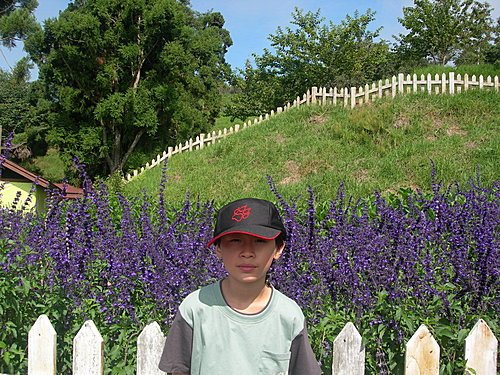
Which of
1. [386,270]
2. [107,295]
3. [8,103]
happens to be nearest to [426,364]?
[386,270]

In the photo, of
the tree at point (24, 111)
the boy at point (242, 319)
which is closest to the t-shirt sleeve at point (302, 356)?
the boy at point (242, 319)

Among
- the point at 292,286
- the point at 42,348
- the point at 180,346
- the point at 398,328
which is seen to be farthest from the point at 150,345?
the point at 398,328

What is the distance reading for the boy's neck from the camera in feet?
6.77

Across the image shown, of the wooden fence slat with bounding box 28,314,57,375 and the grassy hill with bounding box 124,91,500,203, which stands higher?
the grassy hill with bounding box 124,91,500,203

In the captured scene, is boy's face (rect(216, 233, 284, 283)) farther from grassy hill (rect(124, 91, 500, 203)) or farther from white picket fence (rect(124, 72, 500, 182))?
white picket fence (rect(124, 72, 500, 182))

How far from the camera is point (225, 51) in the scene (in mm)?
57625

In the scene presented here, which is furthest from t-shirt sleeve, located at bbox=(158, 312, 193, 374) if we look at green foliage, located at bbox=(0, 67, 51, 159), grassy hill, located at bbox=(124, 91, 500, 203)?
green foliage, located at bbox=(0, 67, 51, 159)

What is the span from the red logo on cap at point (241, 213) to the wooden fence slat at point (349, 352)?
3.30 ft

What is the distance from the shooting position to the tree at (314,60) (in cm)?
3244

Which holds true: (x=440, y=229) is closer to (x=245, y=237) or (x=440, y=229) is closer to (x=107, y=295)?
(x=107, y=295)

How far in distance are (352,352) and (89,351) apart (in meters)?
1.29

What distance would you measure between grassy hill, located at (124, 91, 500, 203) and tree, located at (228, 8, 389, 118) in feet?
49.2

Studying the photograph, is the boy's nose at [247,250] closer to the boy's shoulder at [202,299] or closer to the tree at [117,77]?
the boy's shoulder at [202,299]

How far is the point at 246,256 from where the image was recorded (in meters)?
2.03
